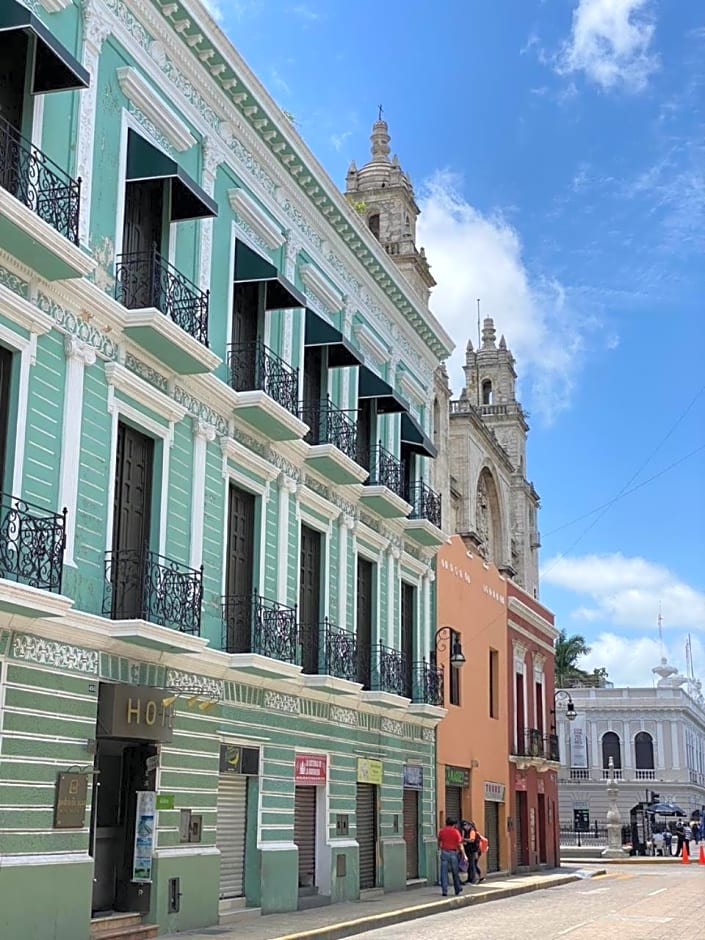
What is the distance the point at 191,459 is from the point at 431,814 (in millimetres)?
12409

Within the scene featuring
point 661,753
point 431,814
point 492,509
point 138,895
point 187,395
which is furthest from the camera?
point 661,753

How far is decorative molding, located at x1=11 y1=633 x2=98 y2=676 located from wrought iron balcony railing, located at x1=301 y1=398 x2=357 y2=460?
7454 mm

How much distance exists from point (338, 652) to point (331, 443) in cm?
341

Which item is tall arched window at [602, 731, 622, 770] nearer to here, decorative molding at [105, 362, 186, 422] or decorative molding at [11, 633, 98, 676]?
decorative molding at [105, 362, 186, 422]

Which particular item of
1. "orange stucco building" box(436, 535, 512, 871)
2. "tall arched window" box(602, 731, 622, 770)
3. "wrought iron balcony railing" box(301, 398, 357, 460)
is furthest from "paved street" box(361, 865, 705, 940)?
"tall arched window" box(602, 731, 622, 770)

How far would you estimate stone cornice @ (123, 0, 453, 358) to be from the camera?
16.2m

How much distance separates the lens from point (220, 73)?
17406 mm

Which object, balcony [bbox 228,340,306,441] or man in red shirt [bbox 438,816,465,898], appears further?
man in red shirt [bbox 438,816,465,898]

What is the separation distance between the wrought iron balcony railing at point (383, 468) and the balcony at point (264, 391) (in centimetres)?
437

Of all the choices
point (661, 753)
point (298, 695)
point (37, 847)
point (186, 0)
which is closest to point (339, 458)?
point (298, 695)

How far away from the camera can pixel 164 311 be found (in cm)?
1522

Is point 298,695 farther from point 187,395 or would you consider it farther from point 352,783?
point 187,395

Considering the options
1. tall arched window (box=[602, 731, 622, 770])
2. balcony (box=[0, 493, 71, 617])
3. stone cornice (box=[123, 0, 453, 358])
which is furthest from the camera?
tall arched window (box=[602, 731, 622, 770])

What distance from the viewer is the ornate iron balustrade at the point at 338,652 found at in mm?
19953
